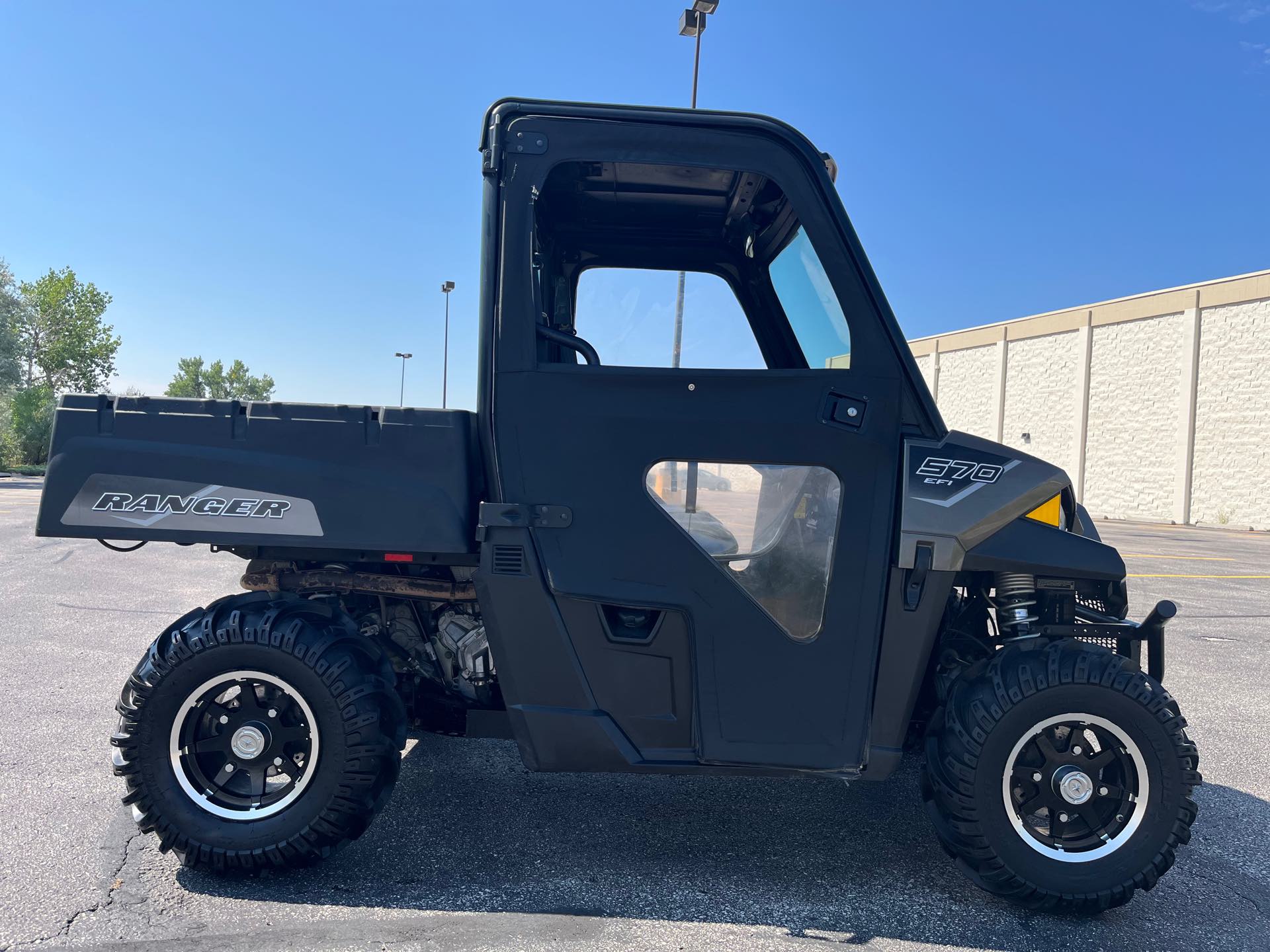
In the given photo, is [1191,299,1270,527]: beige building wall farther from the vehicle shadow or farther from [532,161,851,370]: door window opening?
[532,161,851,370]: door window opening

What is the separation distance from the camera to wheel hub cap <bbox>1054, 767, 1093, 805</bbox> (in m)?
2.55

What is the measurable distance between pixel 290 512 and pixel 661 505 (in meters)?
1.19

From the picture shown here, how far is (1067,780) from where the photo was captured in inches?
101

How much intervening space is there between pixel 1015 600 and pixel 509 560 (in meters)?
1.72

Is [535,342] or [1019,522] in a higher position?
[535,342]

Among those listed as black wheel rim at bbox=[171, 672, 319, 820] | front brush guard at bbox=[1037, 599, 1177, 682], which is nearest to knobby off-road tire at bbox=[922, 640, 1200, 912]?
front brush guard at bbox=[1037, 599, 1177, 682]

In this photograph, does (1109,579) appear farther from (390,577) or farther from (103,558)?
(103,558)

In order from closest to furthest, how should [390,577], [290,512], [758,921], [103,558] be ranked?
[758,921] < [290,512] < [390,577] < [103,558]

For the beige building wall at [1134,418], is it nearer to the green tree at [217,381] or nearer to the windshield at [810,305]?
the windshield at [810,305]

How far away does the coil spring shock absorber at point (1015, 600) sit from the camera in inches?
108

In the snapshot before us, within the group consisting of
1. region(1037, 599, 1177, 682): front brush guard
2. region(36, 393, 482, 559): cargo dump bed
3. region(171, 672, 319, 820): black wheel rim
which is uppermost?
region(36, 393, 482, 559): cargo dump bed

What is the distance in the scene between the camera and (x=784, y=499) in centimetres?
257

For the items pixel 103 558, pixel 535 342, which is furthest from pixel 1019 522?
pixel 103 558

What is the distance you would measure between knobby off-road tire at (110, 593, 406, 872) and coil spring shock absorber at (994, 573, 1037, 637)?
2.12m
